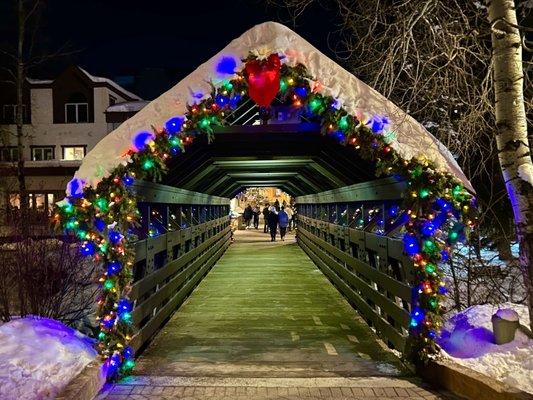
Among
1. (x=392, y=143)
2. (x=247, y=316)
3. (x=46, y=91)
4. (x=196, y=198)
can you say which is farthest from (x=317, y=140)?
(x=46, y=91)

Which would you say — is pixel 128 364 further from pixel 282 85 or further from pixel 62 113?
pixel 62 113

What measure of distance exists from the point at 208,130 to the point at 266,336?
320cm

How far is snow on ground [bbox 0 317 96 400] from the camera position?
4711mm

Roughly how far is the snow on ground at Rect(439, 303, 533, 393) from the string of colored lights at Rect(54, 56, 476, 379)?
0.50 meters

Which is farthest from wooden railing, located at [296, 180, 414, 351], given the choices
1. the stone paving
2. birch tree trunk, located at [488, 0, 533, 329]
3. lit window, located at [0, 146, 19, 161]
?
lit window, located at [0, 146, 19, 161]

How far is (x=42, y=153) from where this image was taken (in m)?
35.8

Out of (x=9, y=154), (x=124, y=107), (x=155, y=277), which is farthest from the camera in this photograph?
(x=124, y=107)

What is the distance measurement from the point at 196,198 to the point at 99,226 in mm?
6678

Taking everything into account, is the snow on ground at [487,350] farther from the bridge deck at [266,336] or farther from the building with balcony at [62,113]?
the building with balcony at [62,113]

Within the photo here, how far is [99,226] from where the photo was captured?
19.0 feet

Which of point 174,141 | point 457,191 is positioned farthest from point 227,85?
point 457,191

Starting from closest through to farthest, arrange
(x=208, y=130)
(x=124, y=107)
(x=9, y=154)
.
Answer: (x=208, y=130) < (x=9, y=154) < (x=124, y=107)

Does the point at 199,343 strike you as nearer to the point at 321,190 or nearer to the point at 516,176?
the point at 516,176

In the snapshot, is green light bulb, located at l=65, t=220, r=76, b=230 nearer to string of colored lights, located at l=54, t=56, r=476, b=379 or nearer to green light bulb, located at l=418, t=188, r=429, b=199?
string of colored lights, located at l=54, t=56, r=476, b=379
